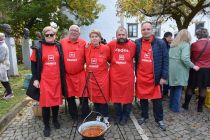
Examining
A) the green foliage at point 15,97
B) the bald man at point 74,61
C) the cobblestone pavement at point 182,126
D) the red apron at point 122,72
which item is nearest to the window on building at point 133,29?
the green foliage at point 15,97

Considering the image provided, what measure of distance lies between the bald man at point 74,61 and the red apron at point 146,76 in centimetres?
121

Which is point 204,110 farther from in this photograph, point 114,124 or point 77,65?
point 77,65

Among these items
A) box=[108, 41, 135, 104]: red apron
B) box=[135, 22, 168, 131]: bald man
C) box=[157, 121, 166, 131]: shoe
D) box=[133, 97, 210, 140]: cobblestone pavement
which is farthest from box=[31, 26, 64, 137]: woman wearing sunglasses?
box=[157, 121, 166, 131]: shoe

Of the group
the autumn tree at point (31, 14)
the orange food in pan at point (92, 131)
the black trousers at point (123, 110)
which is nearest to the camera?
the orange food in pan at point (92, 131)

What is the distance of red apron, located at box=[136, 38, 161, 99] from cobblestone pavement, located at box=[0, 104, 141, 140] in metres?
0.82

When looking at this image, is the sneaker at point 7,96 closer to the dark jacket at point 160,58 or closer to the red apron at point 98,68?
the red apron at point 98,68

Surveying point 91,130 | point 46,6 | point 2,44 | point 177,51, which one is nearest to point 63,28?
point 46,6

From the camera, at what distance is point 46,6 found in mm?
21000

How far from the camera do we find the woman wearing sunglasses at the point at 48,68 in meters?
5.45

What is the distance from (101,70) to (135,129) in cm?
147

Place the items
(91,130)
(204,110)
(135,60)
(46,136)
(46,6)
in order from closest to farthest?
(91,130)
(46,136)
(135,60)
(204,110)
(46,6)

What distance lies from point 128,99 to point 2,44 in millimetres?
4137

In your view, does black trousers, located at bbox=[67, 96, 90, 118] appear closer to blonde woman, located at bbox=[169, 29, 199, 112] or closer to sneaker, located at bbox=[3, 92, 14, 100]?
blonde woman, located at bbox=[169, 29, 199, 112]

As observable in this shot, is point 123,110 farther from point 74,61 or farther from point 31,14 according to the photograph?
point 31,14
